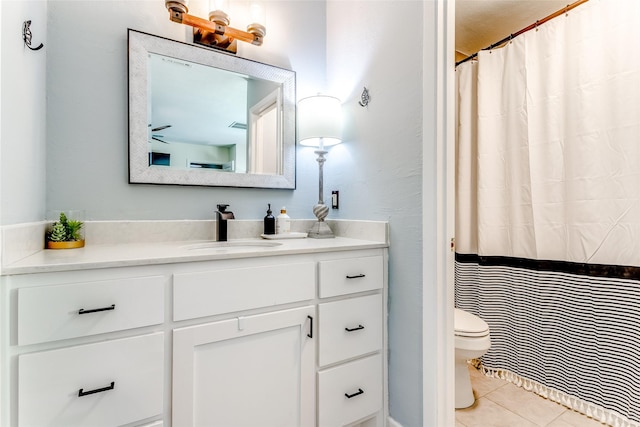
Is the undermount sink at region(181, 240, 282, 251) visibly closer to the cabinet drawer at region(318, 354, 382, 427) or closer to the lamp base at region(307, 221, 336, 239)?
the lamp base at region(307, 221, 336, 239)

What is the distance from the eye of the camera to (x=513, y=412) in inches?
62.1

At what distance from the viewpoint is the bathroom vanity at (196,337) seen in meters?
0.75

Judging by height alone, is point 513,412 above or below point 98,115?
below

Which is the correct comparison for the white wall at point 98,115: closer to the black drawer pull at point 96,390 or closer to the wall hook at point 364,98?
the black drawer pull at point 96,390

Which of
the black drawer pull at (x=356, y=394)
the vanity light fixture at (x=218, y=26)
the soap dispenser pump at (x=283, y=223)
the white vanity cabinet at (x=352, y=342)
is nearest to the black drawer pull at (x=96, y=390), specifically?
the white vanity cabinet at (x=352, y=342)

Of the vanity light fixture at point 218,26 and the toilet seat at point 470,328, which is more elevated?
the vanity light fixture at point 218,26

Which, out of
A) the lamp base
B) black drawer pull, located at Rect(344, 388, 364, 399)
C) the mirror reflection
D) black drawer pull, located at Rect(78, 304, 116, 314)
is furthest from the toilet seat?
black drawer pull, located at Rect(78, 304, 116, 314)

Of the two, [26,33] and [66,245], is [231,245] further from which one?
[26,33]

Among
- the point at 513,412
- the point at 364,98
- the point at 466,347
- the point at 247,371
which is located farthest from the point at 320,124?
the point at 513,412

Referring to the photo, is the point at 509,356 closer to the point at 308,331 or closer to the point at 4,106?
the point at 308,331

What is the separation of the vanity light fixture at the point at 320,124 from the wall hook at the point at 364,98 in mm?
137

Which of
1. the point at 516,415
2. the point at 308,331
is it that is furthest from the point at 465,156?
the point at 308,331

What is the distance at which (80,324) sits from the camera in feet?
2.60

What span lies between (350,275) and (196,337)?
0.63 metres
